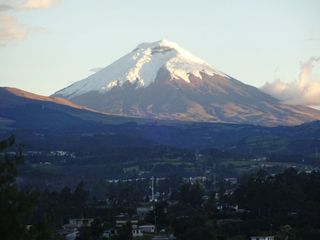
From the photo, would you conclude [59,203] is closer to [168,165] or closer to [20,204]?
[20,204]

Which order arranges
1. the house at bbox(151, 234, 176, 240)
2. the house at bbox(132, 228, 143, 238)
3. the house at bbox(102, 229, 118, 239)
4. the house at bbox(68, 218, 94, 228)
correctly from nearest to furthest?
the house at bbox(102, 229, 118, 239) < the house at bbox(151, 234, 176, 240) < the house at bbox(132, 228, 143, 238) < the house at bbox(68, 218, 94, 228)

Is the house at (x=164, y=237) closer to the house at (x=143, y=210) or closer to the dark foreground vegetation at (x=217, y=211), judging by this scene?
the dark foreground vegetation at (x=217, y=211)

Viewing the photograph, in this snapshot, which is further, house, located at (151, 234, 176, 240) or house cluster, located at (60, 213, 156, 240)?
house cluster, located at (60, 213, 156, 240)

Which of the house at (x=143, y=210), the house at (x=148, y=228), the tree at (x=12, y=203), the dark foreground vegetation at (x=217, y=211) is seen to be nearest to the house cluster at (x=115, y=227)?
the house at (x=148, y=228)

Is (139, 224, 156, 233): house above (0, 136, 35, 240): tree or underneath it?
underneath

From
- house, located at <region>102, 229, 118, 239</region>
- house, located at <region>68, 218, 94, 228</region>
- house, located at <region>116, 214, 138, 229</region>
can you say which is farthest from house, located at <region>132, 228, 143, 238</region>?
house, located at <region>68, 218, 94, 228</region>

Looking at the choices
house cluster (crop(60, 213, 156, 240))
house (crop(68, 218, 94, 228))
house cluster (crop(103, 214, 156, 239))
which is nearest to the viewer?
house cluster (crop(103, 214, 156, 239))

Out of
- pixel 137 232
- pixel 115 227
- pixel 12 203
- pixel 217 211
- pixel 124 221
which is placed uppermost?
pixel 12 203

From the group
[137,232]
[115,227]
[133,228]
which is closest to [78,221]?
[115,227]

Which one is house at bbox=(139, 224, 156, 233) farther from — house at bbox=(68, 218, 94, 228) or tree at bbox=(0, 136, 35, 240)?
tree at bbox=(0, 136, 35, 240)

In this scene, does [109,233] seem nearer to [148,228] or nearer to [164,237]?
[164,237]

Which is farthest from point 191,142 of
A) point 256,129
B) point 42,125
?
point 42,125

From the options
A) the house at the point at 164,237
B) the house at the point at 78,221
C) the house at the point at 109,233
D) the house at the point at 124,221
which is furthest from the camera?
the house at the point at 78,221
